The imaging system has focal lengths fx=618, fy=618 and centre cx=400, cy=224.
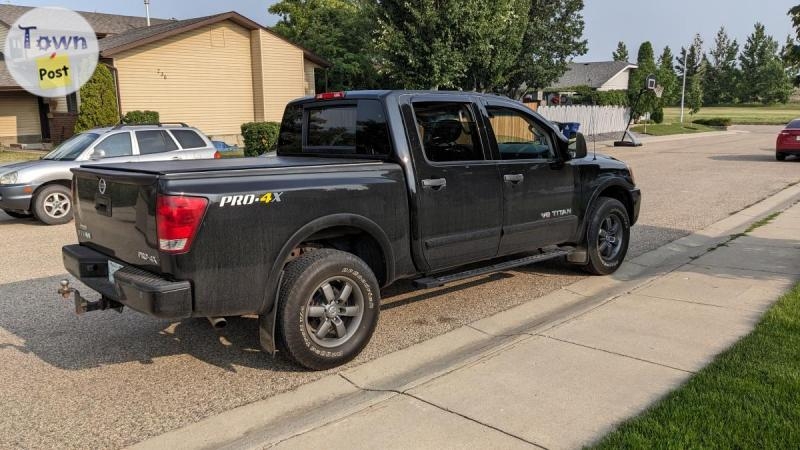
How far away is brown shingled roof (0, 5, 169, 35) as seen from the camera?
31234mm

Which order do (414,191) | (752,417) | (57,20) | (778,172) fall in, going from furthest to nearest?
(57,20) → (778,172) → (414,191) → (752,417)

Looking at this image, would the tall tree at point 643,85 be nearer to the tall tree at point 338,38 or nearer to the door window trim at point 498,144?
→ the tall tree at point 338,38

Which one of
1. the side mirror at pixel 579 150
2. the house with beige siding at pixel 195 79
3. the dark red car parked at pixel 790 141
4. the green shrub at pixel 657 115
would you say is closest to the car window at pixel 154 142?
the side mirror at pixel 579 150

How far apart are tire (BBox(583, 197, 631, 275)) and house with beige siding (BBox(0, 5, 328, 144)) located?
2125 centimetres

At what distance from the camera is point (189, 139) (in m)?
11.6

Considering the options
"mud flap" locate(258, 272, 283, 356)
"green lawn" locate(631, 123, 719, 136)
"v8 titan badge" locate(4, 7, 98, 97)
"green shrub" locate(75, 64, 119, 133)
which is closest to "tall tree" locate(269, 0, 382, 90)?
"v8 titan badge" locate(4, 7, 98, 97)

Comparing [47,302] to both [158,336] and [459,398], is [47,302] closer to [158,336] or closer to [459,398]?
[158,336]

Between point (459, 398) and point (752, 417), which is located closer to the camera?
point (752, 417)

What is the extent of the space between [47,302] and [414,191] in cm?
384

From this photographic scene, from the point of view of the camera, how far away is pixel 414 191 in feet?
15.8

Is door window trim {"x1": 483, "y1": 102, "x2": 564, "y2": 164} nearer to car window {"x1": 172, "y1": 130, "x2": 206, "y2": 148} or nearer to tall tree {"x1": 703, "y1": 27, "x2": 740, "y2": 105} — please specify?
car window {"x1": 172, "y1": 130, "x2": 206, "y2": 148}

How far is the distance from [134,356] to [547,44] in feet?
119

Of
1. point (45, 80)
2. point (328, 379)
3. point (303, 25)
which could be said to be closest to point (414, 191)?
point (328, 379)

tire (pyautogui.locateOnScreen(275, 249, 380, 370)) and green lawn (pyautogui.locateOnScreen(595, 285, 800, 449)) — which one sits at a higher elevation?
tire (pyautogui.locateOnScreen(275, 249, 380, 370))
